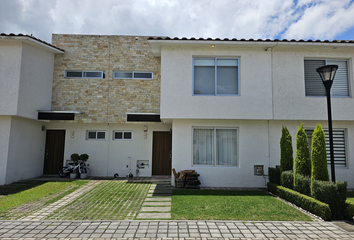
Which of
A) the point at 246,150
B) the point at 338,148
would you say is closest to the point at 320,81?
the point at 338,148

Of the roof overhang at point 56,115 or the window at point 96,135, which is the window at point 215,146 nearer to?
the window at point 96,135

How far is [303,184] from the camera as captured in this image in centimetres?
650

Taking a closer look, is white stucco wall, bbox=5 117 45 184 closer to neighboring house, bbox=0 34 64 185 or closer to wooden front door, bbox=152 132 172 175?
neighboring house, bbox=0 34 64 185

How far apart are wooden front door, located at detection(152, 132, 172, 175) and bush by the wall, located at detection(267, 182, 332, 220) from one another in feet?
18.7

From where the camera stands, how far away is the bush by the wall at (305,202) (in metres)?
5.37

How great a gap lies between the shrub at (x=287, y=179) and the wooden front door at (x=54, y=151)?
1097 centimetres

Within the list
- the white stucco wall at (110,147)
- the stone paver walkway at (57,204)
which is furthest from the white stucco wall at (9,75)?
the stone paver walkway at (57,204)

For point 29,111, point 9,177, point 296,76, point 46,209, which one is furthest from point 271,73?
point 9,177

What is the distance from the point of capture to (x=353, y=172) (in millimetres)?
9133

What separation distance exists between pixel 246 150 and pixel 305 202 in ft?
11.3

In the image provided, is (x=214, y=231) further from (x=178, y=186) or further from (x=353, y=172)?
(x=353, y=172)

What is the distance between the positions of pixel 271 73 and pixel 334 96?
298cm

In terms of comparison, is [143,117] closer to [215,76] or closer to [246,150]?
[215,76]

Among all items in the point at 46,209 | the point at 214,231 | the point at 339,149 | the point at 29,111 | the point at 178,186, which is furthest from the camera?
the point at 29,111
